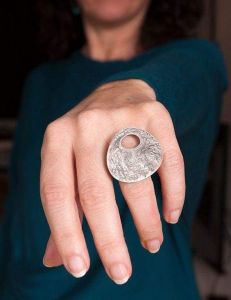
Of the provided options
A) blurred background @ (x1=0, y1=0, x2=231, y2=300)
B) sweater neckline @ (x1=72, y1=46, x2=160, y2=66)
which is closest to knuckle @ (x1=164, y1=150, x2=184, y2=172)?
sweater neckline @ (x1=72, y1=46, x2=160, y2=66)

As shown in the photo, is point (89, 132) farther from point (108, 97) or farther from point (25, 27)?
point (25, 27)

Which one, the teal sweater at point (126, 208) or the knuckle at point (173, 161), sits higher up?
the knuckle at point (173, 161)

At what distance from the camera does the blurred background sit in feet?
5.65

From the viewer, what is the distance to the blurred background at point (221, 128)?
172cm

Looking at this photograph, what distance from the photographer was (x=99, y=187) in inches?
12.5

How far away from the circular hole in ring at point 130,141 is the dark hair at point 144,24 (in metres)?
0.63

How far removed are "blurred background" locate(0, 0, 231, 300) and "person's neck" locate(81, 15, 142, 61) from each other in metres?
0.82

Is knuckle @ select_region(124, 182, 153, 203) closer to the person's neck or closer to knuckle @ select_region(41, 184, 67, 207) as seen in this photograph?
knuckle @ select_region(41, 184, 67, 207)

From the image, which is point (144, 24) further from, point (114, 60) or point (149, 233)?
point (149, 233)

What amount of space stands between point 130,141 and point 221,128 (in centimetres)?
142

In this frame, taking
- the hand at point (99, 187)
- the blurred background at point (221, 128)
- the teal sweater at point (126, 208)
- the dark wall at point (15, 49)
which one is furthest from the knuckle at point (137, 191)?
the dark wall at point (15, 49)

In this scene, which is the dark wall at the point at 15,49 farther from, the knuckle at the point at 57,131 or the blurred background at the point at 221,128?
the knuckle at the point at 57,131

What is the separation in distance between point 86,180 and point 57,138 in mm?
47

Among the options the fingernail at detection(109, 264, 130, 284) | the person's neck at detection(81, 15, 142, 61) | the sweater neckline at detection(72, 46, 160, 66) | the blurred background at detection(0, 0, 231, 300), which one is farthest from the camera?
the blurred background at detection(0, 0, 231, 300)
